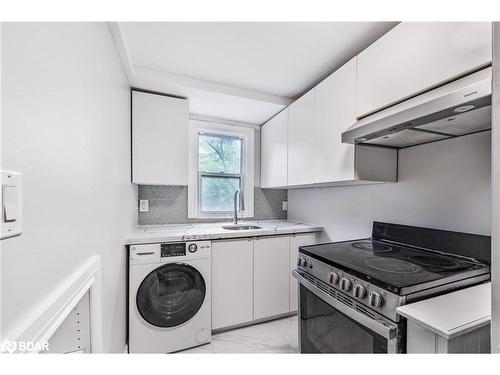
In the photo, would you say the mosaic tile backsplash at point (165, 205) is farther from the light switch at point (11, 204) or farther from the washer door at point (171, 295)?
the light switch at point (11, 204)

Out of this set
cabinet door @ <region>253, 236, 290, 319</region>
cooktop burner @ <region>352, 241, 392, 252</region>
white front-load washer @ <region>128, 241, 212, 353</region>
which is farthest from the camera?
cabinet door @ <region>253, 236, 290, 319</region>

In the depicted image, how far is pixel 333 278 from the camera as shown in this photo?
4.02ft

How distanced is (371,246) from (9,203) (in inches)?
72.9

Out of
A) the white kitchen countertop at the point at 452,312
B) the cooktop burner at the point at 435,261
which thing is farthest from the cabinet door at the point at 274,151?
the white kitchen countertop at the point at 452,312

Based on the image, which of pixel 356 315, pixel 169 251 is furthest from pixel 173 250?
pixel 356 315

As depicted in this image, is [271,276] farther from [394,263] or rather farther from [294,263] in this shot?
[394,263]

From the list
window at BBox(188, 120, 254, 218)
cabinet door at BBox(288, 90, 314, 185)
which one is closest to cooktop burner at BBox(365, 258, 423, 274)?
cabinet door at BBox(288, 90, 314, 185)

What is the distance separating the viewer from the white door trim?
482mm

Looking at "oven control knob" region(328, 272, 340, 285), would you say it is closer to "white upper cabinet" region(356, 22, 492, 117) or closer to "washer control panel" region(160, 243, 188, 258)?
"white upper cabinet" region(356, 22, 492, 117)

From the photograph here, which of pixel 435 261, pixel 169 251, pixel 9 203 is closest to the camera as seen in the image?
pixel 9 203

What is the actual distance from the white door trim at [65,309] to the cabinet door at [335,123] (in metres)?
1.57

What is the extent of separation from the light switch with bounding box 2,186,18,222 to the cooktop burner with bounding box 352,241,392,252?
1.74 metres

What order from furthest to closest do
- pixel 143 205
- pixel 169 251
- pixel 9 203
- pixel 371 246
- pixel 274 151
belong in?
pixel 274 151 → pixel 143 205 → pixel 169 251 → pixel 371 246 → pixel 9 203
